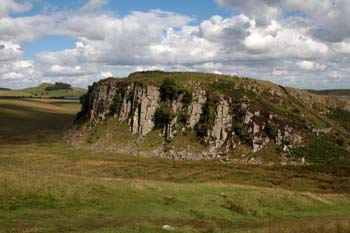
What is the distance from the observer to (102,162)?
87.0 m

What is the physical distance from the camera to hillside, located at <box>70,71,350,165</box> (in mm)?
101188

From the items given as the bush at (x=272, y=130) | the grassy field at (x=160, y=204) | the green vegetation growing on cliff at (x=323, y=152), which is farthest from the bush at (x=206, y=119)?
the grassy field at (x=160, y=204)

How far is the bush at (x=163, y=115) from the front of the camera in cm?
10994

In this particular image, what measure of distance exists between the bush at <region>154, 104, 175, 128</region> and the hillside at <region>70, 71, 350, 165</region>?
276 mm

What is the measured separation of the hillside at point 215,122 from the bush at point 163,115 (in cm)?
28

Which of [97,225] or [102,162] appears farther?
[102,162]

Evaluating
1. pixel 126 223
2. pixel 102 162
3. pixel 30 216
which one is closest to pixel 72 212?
pixel 30 216

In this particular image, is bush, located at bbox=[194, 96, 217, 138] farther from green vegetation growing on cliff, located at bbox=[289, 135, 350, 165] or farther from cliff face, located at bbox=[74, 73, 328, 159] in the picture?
green vegetation growing on cliff, located at bbox=[289, 135, 350, 165]

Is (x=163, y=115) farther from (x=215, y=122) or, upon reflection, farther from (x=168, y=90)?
(x=215, y=122)

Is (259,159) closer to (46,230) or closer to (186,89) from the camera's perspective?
(186,89)

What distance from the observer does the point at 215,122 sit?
355 ft

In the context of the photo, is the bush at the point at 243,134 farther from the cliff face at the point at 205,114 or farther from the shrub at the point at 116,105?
the shrub at the point at 116,105

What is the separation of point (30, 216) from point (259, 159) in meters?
75.2

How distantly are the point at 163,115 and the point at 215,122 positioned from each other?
14.5 metres
